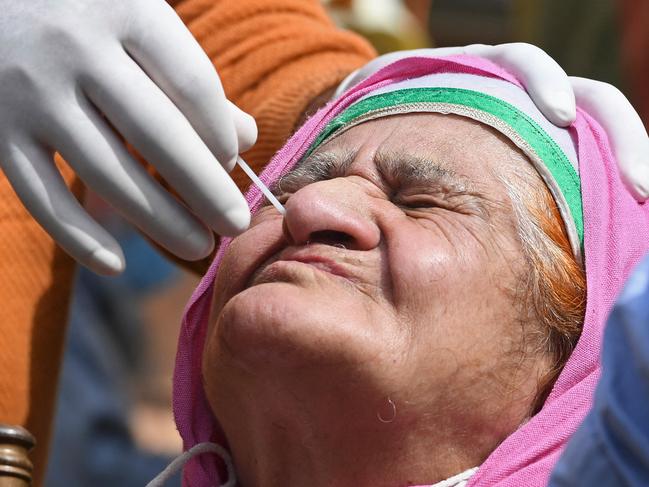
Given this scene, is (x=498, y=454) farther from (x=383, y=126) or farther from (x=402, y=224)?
(x=383, y=126)

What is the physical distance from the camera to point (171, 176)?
1476 millimetres

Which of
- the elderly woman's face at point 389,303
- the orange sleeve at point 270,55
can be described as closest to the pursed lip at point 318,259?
the elderly woman's face at point 389,303

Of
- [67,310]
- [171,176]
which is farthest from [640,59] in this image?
[171,176]

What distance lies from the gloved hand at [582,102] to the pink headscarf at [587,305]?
20 millimetres

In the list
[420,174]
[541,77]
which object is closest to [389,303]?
[420,174]

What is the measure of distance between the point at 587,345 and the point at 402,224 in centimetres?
29

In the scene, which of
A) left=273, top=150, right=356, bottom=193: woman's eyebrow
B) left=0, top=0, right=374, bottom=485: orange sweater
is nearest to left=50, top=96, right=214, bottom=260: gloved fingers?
left=273, top=150, right=356, bottom=193: woman's eyebrow

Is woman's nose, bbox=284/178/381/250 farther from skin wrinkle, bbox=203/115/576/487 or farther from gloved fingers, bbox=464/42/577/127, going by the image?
gloved fingers, bbox=464/42/577/127

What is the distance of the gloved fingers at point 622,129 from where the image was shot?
1.72 m

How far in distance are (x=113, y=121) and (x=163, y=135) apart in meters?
0.07

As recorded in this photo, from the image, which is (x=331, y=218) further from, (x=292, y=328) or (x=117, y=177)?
(x=117, y=177)

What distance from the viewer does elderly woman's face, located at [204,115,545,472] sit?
1.49 m

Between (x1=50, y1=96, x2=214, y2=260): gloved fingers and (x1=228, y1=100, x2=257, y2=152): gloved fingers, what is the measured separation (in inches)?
5.5

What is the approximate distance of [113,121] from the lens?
58.1 inches
